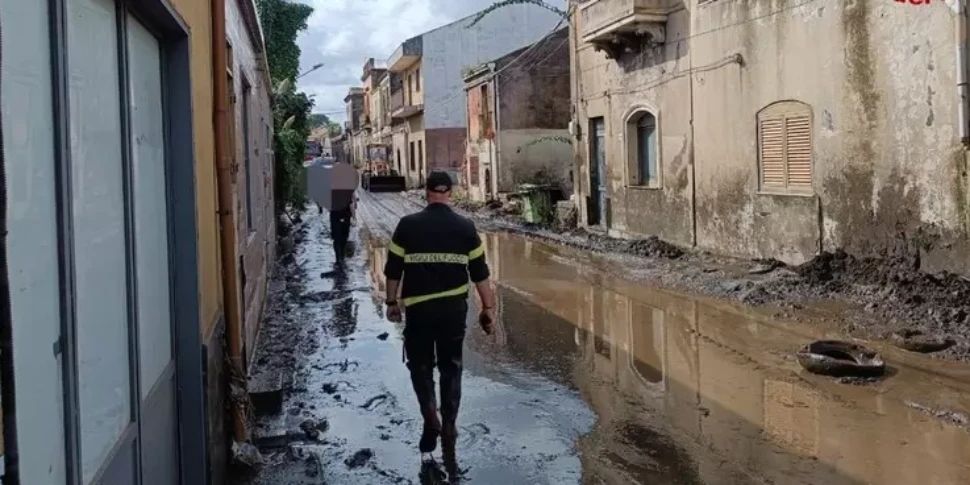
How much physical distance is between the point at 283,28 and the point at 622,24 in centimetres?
1760

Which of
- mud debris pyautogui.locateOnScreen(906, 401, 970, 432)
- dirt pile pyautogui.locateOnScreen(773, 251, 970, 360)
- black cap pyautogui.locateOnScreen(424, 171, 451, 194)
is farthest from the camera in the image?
dirt pile pyautogui.locateOnScreen(773, 251, 970, 360)

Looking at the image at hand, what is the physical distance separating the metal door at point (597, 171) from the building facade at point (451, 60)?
2439cm

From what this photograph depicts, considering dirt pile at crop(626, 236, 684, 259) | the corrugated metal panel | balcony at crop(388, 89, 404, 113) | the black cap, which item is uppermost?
balcony at crop(388, 89, 404, 113)

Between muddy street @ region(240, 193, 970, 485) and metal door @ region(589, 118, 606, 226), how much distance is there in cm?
984

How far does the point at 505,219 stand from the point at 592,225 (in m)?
6.14

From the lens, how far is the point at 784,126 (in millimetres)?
13898

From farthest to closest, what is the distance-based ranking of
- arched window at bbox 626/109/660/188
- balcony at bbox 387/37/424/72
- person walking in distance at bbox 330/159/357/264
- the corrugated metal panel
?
balcony at bbox 387/37/424/72 → arched window at bbox 626/109/660/188 → person walking in distance at bbox 330/159/357/264 → the corrugated metal panel

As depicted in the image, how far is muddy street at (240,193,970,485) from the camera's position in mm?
5824

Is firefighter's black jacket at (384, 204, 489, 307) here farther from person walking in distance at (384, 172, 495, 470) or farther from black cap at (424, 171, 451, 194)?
black cap at (424, 171, 451, 194)

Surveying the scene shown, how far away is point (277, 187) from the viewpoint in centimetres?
2328

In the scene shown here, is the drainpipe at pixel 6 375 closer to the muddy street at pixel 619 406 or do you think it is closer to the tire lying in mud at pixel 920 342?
the muddy street at pixel 619 406

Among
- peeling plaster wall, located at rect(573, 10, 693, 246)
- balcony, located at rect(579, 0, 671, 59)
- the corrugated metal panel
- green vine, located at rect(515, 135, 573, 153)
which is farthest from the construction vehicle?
the corrugated metal panel

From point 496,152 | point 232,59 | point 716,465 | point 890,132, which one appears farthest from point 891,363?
point 496,152

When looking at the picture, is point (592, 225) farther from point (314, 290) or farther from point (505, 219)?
point (314, 290)
